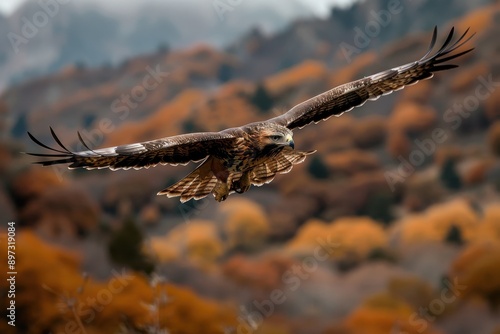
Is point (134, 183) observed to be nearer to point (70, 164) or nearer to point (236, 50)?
point (70, 164)

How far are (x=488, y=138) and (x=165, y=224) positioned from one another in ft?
81.8

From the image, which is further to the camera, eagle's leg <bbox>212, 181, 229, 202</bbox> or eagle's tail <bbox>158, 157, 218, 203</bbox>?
eagle's tail <bbox>158, 157, 218, 203</bbox>

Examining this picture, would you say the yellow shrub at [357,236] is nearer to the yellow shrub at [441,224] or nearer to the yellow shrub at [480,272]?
the yellow shrub at [441,224]

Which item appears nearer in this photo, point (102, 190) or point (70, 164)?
point (70, 164)

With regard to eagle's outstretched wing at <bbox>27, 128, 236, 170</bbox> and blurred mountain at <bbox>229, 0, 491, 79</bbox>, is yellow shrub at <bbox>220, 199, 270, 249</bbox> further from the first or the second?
blurred mountain at <bbox>229, 0, 491, 79</bbox>

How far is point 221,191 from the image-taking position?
7.97 metres

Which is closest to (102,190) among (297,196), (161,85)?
(297,196)

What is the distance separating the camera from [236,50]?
144500 millimetres

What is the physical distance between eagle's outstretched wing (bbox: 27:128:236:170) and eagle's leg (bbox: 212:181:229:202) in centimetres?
30

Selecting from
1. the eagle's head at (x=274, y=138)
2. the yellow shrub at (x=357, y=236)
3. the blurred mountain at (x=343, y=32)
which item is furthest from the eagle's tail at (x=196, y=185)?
the blurred mountain at (x=343, y=32)

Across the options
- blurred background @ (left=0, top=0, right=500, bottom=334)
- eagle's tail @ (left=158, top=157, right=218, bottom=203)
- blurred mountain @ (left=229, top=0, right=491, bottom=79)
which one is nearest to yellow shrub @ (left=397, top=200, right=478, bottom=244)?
blurred background @ (left=0, top=0, right=500, bottom=334)

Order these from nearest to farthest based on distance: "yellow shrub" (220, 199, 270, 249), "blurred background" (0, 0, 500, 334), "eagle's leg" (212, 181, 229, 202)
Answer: "eagle's leg" (212, 181, 229, 202)
"blurred background" (0, 0, 500, 334)
"yellow shrub" (220, 199, 270, 249)

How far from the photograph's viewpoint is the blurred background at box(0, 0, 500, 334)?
28.6 m

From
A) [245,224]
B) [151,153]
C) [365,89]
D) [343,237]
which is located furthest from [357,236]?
[151,153]
